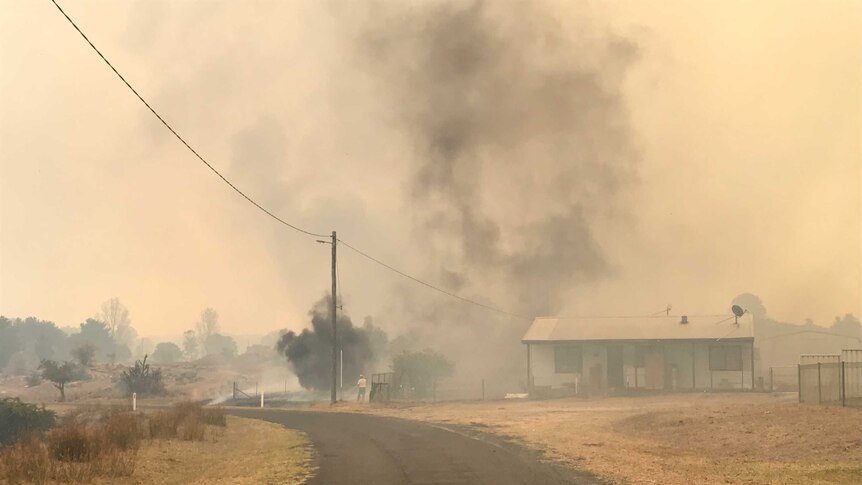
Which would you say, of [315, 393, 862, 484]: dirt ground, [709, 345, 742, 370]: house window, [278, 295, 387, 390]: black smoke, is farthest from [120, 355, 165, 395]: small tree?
[709, 345, 742, 370]: house window

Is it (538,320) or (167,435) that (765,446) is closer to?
(167,435)

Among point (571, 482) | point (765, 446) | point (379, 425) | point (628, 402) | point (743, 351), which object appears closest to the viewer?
point (571, 482)

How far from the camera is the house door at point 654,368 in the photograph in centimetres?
5016

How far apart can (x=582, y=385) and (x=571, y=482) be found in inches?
1442

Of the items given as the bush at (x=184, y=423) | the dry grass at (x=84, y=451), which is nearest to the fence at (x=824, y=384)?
the bush at (x=184, y=423)

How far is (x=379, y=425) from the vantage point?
2981 cm

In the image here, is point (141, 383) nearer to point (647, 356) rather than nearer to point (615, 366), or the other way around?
point (615, 366)

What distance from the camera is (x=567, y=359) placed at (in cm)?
5266

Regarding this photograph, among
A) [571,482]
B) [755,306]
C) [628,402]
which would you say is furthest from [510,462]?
[755,306]

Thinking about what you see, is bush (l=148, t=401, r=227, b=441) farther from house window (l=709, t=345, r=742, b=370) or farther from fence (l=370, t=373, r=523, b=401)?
house window (l=709, t=345, r=742, b=370)

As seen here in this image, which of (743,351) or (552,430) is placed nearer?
(552,430)

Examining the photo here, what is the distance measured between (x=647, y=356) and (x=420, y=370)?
17.5 m

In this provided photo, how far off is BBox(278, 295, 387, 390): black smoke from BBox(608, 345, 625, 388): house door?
27.5 meters

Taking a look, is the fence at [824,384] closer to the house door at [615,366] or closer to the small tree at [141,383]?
the house door at [615,366]
